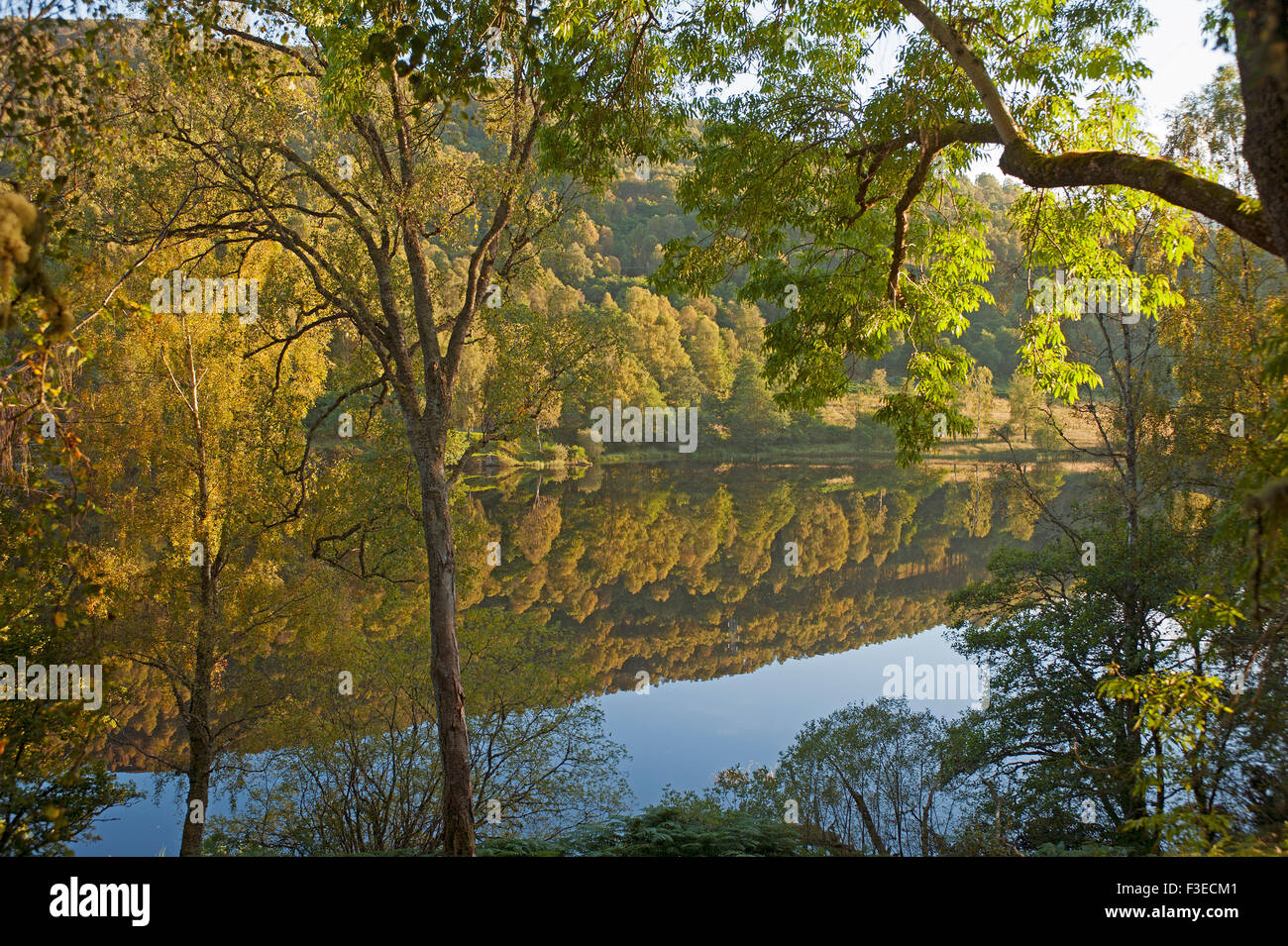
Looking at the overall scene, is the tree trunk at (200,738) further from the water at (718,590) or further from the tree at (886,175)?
the tree at (886,175)

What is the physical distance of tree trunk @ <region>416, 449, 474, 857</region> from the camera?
802cm

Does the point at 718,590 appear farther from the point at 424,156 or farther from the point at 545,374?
the point at 424,156

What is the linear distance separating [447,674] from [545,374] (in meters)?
4.94

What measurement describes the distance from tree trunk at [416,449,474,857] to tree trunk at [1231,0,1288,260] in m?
7.14

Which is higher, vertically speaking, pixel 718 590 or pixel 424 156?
pixel 424 156

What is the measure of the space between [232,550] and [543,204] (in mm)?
10784

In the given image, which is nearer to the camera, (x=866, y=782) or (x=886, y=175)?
(x=886, y=175)

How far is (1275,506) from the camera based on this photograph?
2746 mm

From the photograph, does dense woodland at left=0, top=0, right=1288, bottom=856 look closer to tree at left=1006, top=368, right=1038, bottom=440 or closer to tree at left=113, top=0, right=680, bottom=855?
tree at left=113, top=0, right=680, bottom=855

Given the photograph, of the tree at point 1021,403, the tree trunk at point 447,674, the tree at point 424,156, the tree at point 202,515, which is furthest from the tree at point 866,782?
the tree at point 1021,403

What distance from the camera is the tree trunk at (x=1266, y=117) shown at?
2.79m

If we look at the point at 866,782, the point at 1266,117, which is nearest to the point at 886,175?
the point at 1266,117

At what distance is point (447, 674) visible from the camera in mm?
8203
